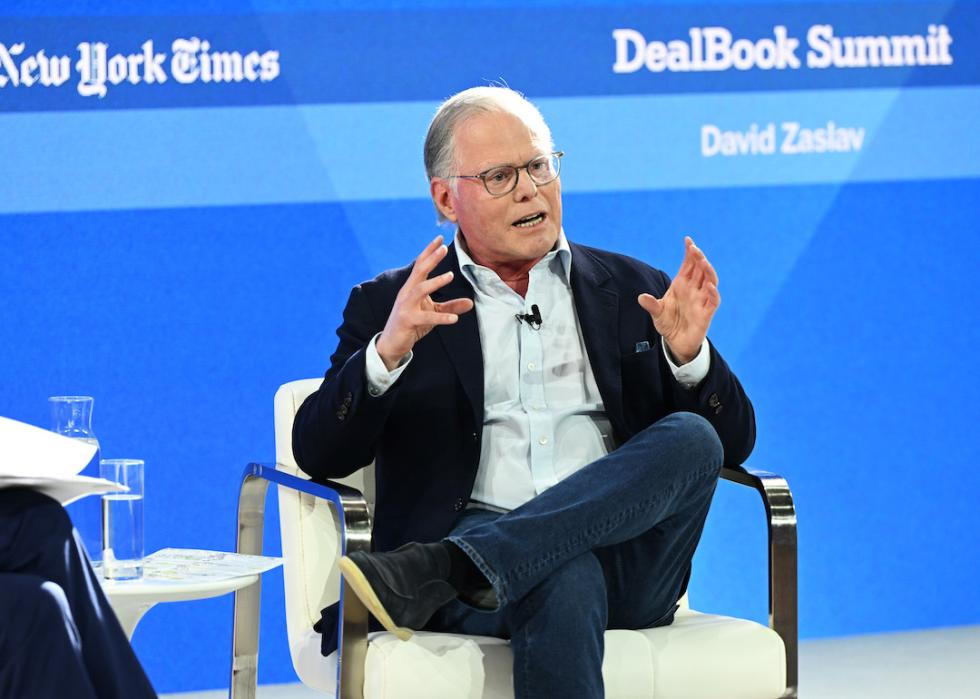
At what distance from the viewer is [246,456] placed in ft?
12.8

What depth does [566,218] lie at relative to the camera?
4.08 metres

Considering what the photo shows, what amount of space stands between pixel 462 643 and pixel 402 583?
207mm

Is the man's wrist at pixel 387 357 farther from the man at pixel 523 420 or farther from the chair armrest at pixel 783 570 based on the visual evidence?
the chair armrest at pixel 783 570

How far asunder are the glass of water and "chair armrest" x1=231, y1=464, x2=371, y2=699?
0.30 m

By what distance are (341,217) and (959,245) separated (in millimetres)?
1855

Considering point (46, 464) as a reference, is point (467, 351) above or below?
above

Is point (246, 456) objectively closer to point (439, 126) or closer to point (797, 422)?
point (439, 126)

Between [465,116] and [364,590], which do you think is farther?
[465,116]

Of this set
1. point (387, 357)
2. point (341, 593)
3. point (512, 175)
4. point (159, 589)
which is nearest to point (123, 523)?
point (159, 589)

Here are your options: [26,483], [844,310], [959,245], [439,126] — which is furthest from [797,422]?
[26,483]

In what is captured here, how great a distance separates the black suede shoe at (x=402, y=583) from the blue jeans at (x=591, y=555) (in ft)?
0.19

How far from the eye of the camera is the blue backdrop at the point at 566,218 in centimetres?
376

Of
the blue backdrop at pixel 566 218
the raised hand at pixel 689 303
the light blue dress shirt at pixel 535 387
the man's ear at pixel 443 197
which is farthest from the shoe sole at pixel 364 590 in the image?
the blue backdrop at pixel 566 218

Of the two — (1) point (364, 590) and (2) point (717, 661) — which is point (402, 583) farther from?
(2) point (717, 661)
